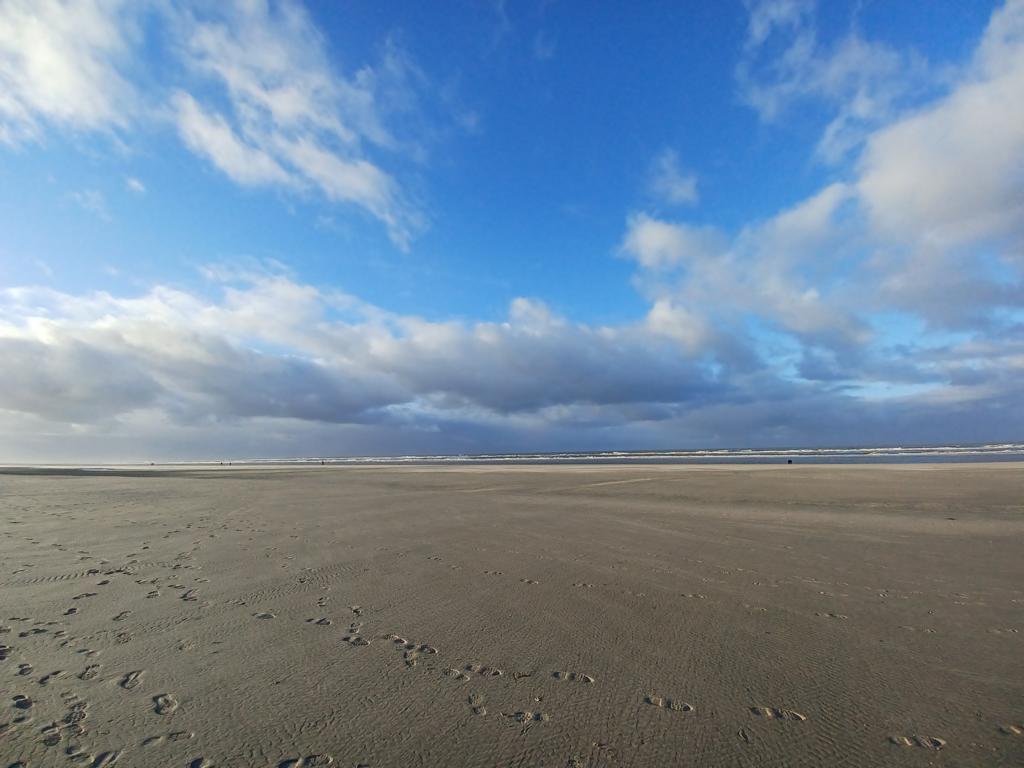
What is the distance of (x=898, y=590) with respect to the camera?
22.5 feet

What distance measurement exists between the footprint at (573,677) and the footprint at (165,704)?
126 inches

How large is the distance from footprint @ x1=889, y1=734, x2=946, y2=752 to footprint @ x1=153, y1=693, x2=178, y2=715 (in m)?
Answer: 5.54

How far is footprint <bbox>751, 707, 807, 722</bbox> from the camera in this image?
12.0 feet

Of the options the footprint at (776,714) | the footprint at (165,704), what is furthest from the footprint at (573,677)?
the footprint at (165,704)

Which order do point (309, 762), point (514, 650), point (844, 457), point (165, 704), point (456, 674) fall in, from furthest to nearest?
1. point (844, 457)
2. point (514, 650)
3. point (456, 674)
4. point (165, 704)
5. point (309, 762)

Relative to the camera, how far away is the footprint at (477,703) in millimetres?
3754

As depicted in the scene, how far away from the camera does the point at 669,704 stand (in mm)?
3873

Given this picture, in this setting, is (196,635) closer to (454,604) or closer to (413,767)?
(454,604)

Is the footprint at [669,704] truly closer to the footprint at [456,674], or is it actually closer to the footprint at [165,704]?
the footprint at [456,674]

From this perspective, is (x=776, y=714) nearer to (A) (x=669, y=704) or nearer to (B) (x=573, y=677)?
(A) (x=669, y=704)

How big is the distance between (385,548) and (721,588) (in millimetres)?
6574

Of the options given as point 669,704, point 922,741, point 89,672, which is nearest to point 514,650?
point 669,704

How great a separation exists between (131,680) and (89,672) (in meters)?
0.53

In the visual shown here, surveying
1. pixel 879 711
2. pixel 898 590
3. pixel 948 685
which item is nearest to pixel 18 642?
pixel 879 711
